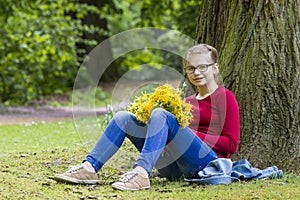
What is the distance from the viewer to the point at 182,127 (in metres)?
3.97

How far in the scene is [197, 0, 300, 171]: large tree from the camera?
15.1 ft

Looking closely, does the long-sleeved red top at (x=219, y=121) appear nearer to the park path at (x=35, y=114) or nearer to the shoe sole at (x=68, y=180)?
the shoe sole at (x=68, y=180)

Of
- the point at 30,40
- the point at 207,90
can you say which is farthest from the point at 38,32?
the point at 207,90

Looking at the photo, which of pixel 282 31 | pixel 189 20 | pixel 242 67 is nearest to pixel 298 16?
pixel 282 31

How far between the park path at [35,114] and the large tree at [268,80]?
6.19 m

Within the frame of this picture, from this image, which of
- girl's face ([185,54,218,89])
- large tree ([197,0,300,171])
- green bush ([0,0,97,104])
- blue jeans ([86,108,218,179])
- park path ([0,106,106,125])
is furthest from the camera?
green bush ([0,0,97,104])

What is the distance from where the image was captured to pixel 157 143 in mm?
3871

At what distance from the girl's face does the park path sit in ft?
21.7

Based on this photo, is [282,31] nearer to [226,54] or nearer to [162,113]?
[226,54]

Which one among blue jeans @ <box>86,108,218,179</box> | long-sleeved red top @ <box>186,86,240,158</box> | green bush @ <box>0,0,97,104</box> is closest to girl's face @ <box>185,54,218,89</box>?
long-sleeved red top @ <box>186,86,240,158</box>

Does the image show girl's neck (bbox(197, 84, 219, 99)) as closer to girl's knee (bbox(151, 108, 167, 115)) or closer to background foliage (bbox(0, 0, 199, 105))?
girl's knee (bbox(151, 108, 167, 115))

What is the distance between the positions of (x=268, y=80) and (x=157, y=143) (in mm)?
1300

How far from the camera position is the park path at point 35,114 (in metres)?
11.3

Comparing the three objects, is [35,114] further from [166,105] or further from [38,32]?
[166,105]
